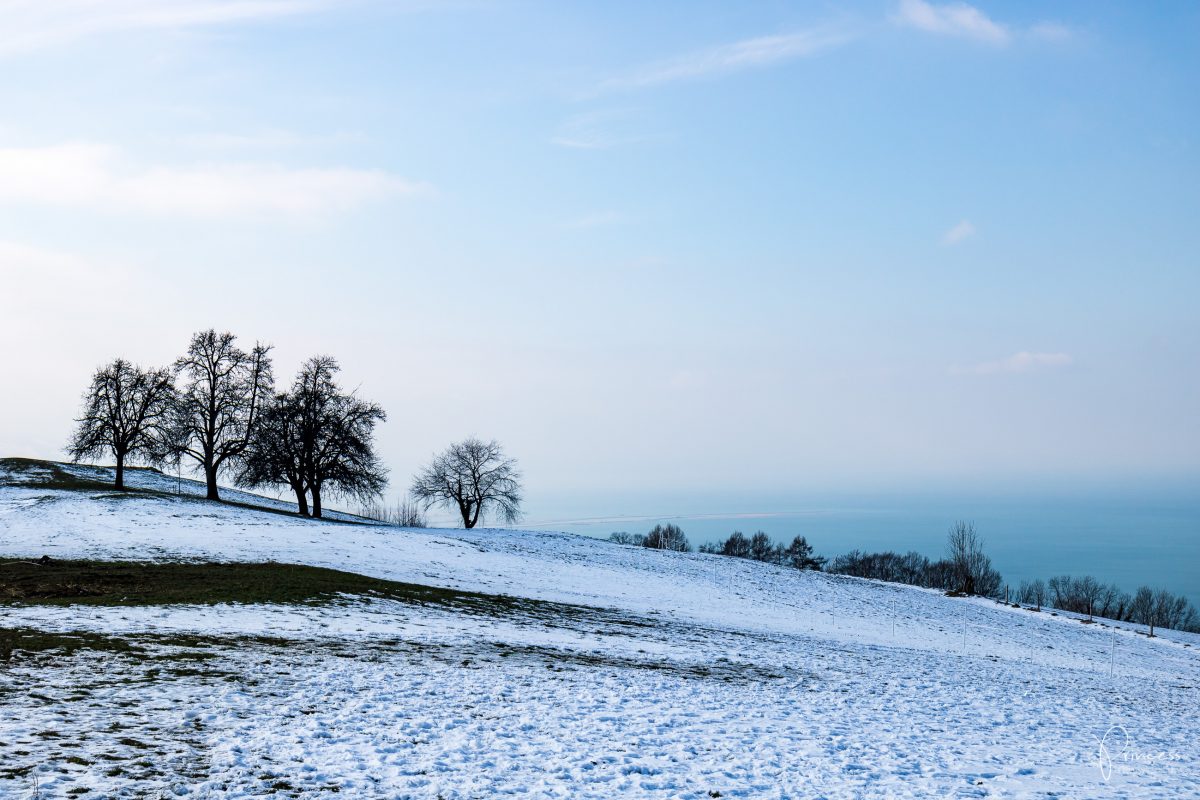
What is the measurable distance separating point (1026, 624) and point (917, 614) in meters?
9.27

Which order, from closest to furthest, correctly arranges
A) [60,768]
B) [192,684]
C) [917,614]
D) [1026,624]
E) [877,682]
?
1. [60,768]
2. [192,684]
3. [877,682]
4. [917,614]
5. [1026,624]

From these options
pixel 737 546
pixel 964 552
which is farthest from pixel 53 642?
pixel 737 546

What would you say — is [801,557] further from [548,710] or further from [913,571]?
[548,710]

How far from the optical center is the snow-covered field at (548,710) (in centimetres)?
993

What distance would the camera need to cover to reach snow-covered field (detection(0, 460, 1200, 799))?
32.6ft

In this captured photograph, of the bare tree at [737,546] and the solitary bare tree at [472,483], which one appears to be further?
the bare tree at [737,546]

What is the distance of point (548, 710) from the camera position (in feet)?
44.3

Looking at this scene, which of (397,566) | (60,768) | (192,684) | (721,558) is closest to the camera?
(60,768)

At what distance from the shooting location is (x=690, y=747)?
476 inches

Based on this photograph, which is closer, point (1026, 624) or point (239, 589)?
point (239, 589)

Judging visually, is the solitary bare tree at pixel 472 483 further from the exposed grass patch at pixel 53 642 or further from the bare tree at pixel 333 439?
the exposed grass patch at pixel 53 642

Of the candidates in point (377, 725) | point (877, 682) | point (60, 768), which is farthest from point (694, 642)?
point (60, 768)

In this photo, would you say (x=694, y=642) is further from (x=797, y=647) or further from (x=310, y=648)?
(x=310, y=648)

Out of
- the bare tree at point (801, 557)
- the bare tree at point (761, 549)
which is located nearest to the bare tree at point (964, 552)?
the bare tree at point (801, 557)
